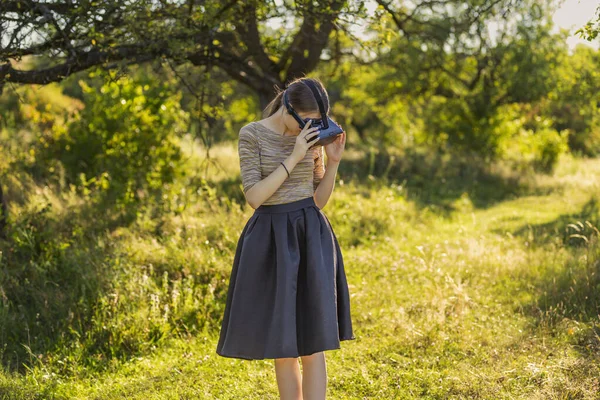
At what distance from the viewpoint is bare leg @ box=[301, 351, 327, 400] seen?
10.9 ft

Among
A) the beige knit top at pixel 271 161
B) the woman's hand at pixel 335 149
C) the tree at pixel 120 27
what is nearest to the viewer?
the beige knit top at pixel 271 161

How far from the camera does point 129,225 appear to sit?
24.8 feet

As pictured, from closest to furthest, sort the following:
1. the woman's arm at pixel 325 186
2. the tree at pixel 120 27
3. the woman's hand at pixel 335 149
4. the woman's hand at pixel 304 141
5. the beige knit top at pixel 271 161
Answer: the woman's hand at pixel 304 141, the beige knit top at pixel 271 161, the woman's hand at pixel 335 149, the woman's arm at pixel 325 186, the tree at pixel 120 27

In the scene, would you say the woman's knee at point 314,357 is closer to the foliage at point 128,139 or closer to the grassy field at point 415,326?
the grassy field at point 415,326

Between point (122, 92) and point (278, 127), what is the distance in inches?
237

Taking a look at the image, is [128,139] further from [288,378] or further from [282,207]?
[288,378]

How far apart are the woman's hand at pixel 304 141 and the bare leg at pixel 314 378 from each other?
102 cm

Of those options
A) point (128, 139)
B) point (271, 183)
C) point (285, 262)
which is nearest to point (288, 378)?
point (285, 262)

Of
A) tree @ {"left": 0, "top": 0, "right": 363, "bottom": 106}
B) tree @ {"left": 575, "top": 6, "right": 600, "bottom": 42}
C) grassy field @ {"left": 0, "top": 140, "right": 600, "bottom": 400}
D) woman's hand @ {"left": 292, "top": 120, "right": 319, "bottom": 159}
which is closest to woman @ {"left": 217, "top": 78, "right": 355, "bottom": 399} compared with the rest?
woman's hand @ {"left": 292, "top": 120, "right": 319, "bottom": 159}

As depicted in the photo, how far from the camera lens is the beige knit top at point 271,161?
10.8 feet

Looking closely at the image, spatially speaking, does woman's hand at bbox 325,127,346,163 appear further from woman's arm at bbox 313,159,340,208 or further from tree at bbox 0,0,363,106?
tree at bbox 0,0,363,106

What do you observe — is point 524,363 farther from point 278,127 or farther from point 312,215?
point 278,127

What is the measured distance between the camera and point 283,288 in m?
3.21

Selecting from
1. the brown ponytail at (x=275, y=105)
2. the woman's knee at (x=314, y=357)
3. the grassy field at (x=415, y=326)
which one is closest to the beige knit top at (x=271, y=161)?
the brown ponytail at (x=275, y=105)
